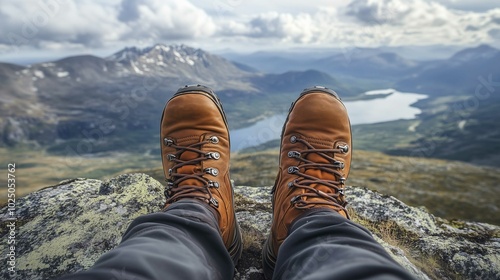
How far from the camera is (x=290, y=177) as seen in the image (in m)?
3.93

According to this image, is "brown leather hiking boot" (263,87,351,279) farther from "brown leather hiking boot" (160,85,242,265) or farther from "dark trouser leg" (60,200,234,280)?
"dark trouser leg" (60,200,234,280)

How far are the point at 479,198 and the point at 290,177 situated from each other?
214 feet

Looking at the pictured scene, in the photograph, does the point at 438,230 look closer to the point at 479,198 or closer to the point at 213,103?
the point at 213,103

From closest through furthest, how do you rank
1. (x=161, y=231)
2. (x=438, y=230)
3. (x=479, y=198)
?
(x=161, y=231)
(x=438, y=230)
(x=479, y=198)

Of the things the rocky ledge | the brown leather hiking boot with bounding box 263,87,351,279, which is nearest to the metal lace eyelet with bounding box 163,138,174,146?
the rocky ledge

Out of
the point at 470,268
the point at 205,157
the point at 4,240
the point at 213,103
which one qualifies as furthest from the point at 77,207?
the point at 470,268

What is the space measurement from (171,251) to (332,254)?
3.64ft

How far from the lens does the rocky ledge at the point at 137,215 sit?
347 centimetres

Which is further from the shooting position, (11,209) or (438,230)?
(438,230)

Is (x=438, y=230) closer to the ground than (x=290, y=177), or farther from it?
closer to the ground

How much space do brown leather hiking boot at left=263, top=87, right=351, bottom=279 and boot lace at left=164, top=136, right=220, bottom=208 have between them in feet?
2.50

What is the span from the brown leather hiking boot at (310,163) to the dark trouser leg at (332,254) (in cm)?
39

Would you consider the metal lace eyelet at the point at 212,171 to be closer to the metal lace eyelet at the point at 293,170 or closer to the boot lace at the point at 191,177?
the boot lace at the point at 191,177

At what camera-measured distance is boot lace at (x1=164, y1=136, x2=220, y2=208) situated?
3543 mm
